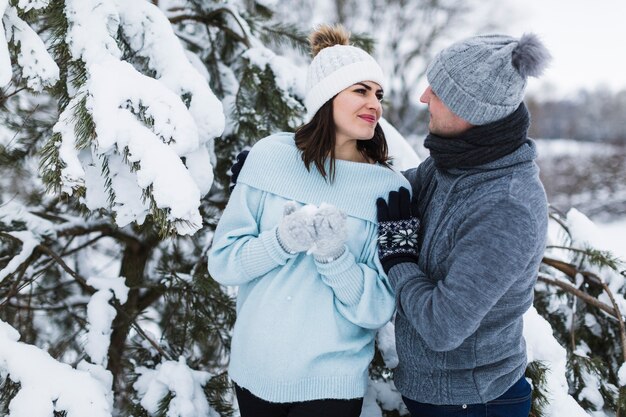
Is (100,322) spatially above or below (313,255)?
below

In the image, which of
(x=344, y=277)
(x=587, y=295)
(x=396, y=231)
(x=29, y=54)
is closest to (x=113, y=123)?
(x=29, y=54)

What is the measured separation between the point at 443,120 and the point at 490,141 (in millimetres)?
157

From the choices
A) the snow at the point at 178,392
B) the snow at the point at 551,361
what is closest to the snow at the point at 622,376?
the snow at the point at 551,361

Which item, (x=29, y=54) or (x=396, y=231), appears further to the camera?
(x=396, y=231)

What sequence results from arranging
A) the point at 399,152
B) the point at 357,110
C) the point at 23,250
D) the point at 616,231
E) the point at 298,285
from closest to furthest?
1. the point at 298,285
2. the point at 357,110
3. the point at 23,250
4. the point at 399,152
5. the point at 616,231

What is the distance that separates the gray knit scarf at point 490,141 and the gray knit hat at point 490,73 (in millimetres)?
23

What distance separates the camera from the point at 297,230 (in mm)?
1370

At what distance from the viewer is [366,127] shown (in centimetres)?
164

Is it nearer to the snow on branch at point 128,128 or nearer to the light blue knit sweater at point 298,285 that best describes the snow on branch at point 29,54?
the snow on branch at point 128,128

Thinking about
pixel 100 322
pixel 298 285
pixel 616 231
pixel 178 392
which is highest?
pixel 298 285

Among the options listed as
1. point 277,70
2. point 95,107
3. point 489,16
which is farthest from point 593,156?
point 95,107

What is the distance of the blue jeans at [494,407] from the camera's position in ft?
4.58

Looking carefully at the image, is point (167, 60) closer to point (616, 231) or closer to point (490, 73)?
point (490, 73)

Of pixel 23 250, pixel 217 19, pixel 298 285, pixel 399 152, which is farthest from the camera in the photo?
pixel 217 19
